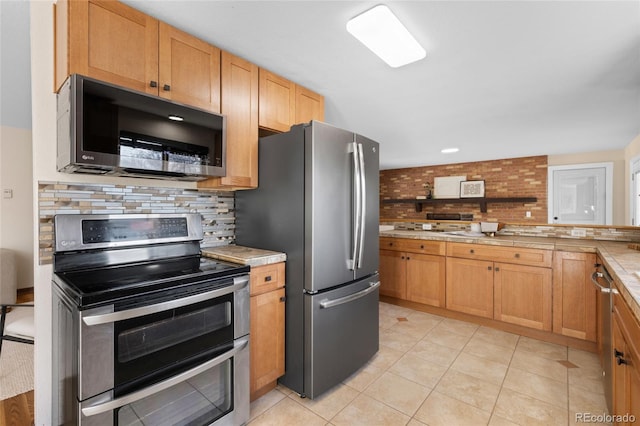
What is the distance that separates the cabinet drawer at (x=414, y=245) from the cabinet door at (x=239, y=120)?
7.13 feet

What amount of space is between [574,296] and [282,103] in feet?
10.0

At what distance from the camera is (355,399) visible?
1899 millimetres

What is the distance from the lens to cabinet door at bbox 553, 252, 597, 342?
2.56 meters

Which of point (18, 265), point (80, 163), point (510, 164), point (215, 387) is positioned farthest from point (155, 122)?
point (510, 164)

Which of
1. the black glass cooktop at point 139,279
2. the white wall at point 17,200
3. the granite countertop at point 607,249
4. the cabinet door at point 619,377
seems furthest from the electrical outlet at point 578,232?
the white wall at point 17,200

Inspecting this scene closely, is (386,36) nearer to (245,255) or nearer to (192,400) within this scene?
(245,255)

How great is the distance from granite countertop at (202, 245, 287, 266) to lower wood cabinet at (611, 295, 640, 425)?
163 cm

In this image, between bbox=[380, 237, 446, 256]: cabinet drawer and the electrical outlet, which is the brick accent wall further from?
bbox=[380, 237, 446, 256]: cabinet drawer

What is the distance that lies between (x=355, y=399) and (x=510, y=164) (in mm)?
6132

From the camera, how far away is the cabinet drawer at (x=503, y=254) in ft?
9.09

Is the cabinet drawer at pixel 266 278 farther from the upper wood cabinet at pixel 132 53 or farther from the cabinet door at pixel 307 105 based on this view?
the cabinet door at pixel 307 105

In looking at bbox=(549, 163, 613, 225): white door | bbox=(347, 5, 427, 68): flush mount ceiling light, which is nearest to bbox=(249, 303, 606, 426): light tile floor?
bbox=(347, 5, 427, 68): flush mount ceiling light

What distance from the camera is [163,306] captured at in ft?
4.23

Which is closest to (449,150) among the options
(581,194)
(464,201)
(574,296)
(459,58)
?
(464,201)
